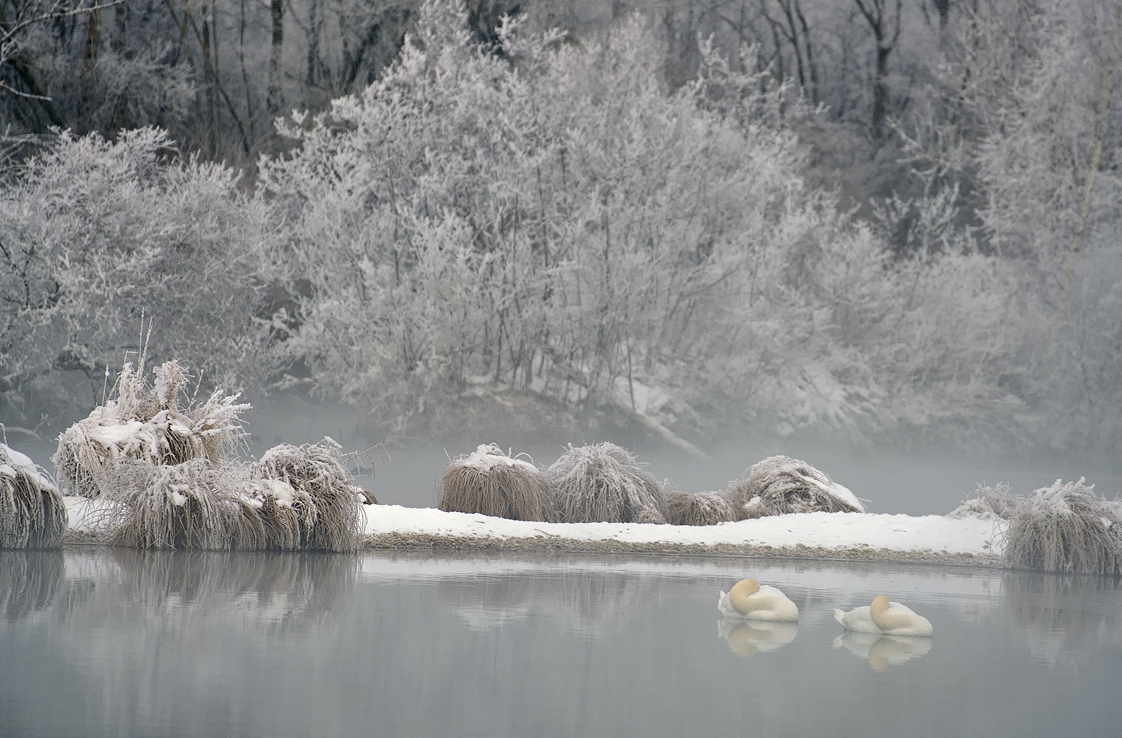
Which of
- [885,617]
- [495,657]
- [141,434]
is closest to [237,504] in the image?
[141,434]

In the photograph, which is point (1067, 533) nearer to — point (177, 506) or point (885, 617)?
point (885, 617)

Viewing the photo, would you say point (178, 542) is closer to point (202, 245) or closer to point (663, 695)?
point (663, 695)

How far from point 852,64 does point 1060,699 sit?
19.1m

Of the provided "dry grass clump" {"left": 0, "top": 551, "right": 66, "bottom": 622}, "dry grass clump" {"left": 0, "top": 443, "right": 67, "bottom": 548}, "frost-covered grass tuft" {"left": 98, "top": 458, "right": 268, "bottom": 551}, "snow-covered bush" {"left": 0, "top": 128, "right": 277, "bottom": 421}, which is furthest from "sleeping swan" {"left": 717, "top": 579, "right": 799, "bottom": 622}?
"snow-covered bush" {"left": 0, "top": 128, "right": 277, "bottom": 421}

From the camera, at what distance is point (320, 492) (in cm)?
663

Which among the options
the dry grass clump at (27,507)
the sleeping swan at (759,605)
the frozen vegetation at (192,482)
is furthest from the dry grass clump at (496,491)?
the sleeping swan at (759,605)

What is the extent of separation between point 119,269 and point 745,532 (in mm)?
7701

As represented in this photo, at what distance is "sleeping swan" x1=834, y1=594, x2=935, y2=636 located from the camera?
181 inches

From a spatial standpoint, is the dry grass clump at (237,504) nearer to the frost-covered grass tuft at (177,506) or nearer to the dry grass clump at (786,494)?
the frost-covered grass tuft at (177,506)

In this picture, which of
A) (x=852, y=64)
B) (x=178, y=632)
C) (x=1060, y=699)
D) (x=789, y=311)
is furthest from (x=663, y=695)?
(x=852, y=64)

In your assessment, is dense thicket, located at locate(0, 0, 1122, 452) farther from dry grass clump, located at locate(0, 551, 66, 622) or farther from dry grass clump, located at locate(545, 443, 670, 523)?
dry grass clump, located at locate(0, 551, 66, 622)

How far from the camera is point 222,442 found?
23.0 ft

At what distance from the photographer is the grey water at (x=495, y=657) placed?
9.80 ft

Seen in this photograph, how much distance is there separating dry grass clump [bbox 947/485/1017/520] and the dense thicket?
6.74 meters
